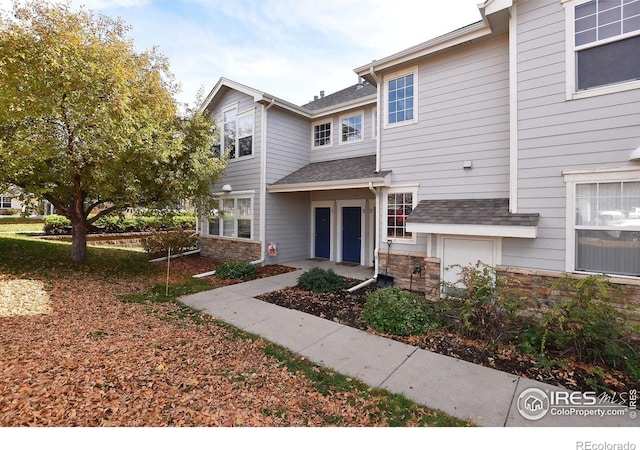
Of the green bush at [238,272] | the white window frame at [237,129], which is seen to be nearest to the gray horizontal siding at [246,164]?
the white window frame at [237,129]

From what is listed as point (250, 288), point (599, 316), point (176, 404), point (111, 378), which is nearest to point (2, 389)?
point (111, 378)

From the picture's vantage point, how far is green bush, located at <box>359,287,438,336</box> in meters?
4.86

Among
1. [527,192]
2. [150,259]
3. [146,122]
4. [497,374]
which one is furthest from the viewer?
[150,259]

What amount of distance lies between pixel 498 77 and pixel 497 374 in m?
5.69

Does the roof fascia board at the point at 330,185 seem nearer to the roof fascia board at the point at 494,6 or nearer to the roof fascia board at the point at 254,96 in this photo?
the roof fascia board at the point at 254,96

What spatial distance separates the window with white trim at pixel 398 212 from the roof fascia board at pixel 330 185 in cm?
54

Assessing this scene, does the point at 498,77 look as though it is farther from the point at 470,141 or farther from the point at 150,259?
the point at 150,259

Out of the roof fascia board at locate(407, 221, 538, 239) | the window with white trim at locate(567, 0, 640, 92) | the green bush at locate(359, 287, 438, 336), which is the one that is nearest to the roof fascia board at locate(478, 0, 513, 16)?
the window with white trim at locate(567, 0, 640, 92)

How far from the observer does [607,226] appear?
470cm

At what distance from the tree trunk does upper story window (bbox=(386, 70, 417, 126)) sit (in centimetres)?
942

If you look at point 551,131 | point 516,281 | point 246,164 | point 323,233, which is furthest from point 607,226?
point 246,164

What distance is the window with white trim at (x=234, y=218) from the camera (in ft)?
35.3

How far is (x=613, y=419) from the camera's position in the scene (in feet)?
9.33

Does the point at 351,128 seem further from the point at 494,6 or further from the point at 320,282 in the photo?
the point at 320,282
